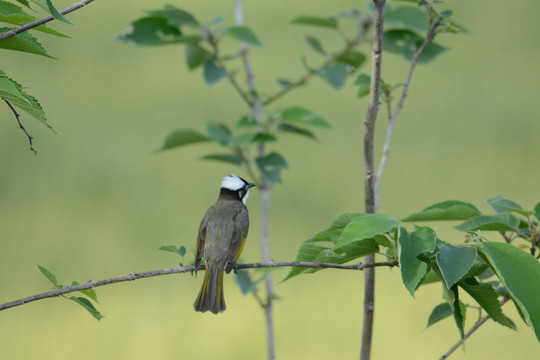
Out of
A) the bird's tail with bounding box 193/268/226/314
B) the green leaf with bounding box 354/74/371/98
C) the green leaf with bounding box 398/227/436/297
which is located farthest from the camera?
the bird's tail with bounding box 193/268/226/314

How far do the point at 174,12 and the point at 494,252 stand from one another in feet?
3.40

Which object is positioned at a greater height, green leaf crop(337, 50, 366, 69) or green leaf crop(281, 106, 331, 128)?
green leaf crop(337, 50, 366, 69)

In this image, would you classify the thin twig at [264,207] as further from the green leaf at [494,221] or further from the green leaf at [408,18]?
the green leaf at [494,221]

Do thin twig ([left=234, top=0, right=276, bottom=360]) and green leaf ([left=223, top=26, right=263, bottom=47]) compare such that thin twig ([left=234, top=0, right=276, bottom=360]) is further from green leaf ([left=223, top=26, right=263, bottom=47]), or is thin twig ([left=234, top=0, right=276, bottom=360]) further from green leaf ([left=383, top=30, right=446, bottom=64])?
green leaf ([left=383, top=30, right=446, bottom=64])

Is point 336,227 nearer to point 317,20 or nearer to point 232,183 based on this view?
point 317,20

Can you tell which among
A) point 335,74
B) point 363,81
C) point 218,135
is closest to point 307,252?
point 363,81

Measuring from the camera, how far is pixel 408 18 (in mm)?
1453

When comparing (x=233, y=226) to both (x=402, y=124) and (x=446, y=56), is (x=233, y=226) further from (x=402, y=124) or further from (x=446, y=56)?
(x=446, y=56)

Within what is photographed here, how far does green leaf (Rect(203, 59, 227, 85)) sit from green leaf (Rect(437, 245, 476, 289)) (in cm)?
103

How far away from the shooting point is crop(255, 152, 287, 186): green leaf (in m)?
1.58

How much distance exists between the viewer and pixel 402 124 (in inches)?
200

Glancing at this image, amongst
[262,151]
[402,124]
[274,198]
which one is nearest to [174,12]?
[262,151]

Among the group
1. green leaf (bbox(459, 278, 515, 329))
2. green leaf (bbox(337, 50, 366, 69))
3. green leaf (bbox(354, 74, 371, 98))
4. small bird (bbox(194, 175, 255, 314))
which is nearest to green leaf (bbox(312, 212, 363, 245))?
green leaf (bbox(459, 278, 515, 329))

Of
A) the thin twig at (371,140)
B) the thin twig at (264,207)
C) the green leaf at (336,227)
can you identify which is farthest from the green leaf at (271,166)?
the green leaf at (336,227)
